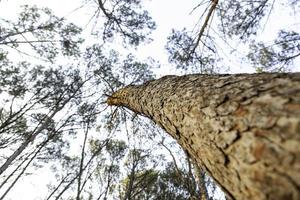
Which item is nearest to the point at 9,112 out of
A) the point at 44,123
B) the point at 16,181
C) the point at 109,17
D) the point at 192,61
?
the point at 44,123

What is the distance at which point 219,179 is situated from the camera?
3.18 feet

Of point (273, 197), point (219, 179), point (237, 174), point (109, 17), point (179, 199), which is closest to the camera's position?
point (273, 197)

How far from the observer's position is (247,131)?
781 mm

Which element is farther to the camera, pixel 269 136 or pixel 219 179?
pixel 219 179

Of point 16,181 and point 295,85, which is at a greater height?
point 16,181

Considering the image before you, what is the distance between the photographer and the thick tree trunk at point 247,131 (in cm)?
64

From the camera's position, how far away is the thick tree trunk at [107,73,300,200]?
2.09 feet

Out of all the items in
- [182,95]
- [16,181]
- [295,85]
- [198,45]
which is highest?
[16,181]

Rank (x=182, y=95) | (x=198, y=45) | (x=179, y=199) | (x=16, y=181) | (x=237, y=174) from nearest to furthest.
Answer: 1. (x=237, y=174)
2. (x=182, y=95)
3. (x=198, y=45)
4. (x=16, y=181)
5. (x=179, y=199)

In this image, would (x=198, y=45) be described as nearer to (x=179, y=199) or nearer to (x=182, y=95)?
(x=182, y=95)

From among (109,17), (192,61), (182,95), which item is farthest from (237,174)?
(109,17)

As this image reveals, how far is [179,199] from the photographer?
45.3 feet

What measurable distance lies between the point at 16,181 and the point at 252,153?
1096 cm

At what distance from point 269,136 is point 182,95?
725mm
